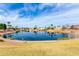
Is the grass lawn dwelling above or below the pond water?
below

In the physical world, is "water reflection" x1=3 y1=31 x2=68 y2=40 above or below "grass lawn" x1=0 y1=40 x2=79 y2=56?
above

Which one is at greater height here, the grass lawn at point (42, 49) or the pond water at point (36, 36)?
the pond water at point (36, 36)

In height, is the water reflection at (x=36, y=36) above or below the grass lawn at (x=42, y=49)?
above

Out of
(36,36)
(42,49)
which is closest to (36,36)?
(36,36)

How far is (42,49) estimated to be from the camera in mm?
1979

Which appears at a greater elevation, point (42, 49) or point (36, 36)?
point (36, 36)

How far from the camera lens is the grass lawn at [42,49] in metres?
1.97

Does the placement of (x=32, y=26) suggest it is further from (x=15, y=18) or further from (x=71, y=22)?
(x=71, y=22)

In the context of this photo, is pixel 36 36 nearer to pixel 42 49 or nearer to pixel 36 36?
pixel 36 36

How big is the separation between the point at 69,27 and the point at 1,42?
0.59m

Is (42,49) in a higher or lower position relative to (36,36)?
lower

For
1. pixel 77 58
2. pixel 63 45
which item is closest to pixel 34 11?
pixel 63 45

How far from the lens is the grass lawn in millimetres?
1969

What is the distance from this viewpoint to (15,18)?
200cm
